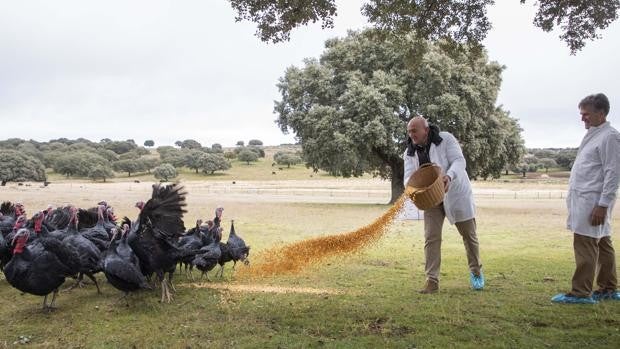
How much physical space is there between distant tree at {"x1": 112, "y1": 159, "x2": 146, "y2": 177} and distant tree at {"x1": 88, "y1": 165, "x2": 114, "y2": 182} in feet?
26.4

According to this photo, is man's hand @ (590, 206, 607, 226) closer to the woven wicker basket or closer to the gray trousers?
the gray trousers

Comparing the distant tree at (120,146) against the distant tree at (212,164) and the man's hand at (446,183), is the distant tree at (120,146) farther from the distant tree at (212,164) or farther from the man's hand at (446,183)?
the man's hand at (446,183)

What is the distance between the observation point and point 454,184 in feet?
24.5

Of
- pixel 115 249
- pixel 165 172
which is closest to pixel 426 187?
pixel 115 249

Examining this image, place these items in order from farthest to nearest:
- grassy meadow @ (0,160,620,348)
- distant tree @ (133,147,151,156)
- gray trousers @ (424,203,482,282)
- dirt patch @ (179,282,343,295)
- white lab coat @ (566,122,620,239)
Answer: distant tree @ (133,147,151,156)
dirt patch @ (179,282,343,295)
gray trousers @ (424,203,482,282)
white lab coat @ (566,122,620,239)
grassy meadow @ (0,160,620,348)

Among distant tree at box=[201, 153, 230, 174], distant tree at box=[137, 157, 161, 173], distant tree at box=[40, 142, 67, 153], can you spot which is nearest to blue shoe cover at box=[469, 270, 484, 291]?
distant tree at box=[201, 153, 230, 174]

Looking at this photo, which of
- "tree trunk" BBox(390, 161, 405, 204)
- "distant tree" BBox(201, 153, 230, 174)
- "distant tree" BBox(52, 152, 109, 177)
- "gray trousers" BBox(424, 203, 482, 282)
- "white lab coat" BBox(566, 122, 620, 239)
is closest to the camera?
"white lab coat" BBox(566, 122, 620, 239)

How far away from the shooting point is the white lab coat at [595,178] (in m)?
6.40

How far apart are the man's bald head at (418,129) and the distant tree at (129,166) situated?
86.9 metres

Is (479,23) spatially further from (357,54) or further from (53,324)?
(357,54)

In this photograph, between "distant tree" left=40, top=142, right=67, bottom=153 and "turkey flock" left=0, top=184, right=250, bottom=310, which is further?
"distant tree" left=40, top=142, right=67, bottom=153

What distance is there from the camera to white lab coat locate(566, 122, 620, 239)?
6402 mm

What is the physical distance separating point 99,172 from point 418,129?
260ft

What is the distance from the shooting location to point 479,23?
34.2 ft
